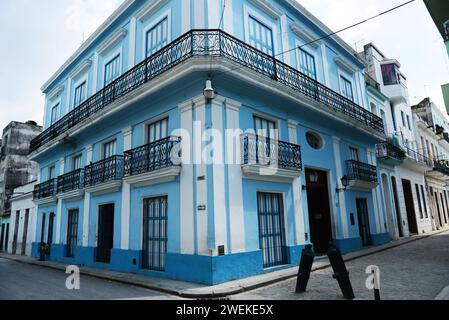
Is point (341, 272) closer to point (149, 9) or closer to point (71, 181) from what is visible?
point (149, 9)

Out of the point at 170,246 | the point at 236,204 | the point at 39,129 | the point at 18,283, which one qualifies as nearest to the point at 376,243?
the point at 236,204

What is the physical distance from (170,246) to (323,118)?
25.3ft

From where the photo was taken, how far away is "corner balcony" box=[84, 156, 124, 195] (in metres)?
10.8

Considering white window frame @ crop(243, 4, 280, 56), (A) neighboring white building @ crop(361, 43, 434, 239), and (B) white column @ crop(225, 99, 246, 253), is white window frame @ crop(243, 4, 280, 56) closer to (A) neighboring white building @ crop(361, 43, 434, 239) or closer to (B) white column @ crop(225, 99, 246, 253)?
(B) white column @ crop(225, 99, 246, 253)

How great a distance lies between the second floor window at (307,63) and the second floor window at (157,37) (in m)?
5.38

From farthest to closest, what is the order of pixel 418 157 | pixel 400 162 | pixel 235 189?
pixel 418 157 → pixel 400 162 → pixel 235 189

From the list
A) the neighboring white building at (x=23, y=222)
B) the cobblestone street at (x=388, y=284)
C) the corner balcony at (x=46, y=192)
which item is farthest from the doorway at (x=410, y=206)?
the neighboring white building at (x=23, y=222)

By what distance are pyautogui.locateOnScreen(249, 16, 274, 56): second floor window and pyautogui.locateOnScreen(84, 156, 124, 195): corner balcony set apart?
6.21 meters

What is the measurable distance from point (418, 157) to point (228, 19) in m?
19.9

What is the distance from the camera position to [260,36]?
35.0 ft

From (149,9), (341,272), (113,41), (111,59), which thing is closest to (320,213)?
(341,272)

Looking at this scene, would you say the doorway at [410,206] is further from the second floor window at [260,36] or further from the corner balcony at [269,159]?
the second floor window at [260,36]
